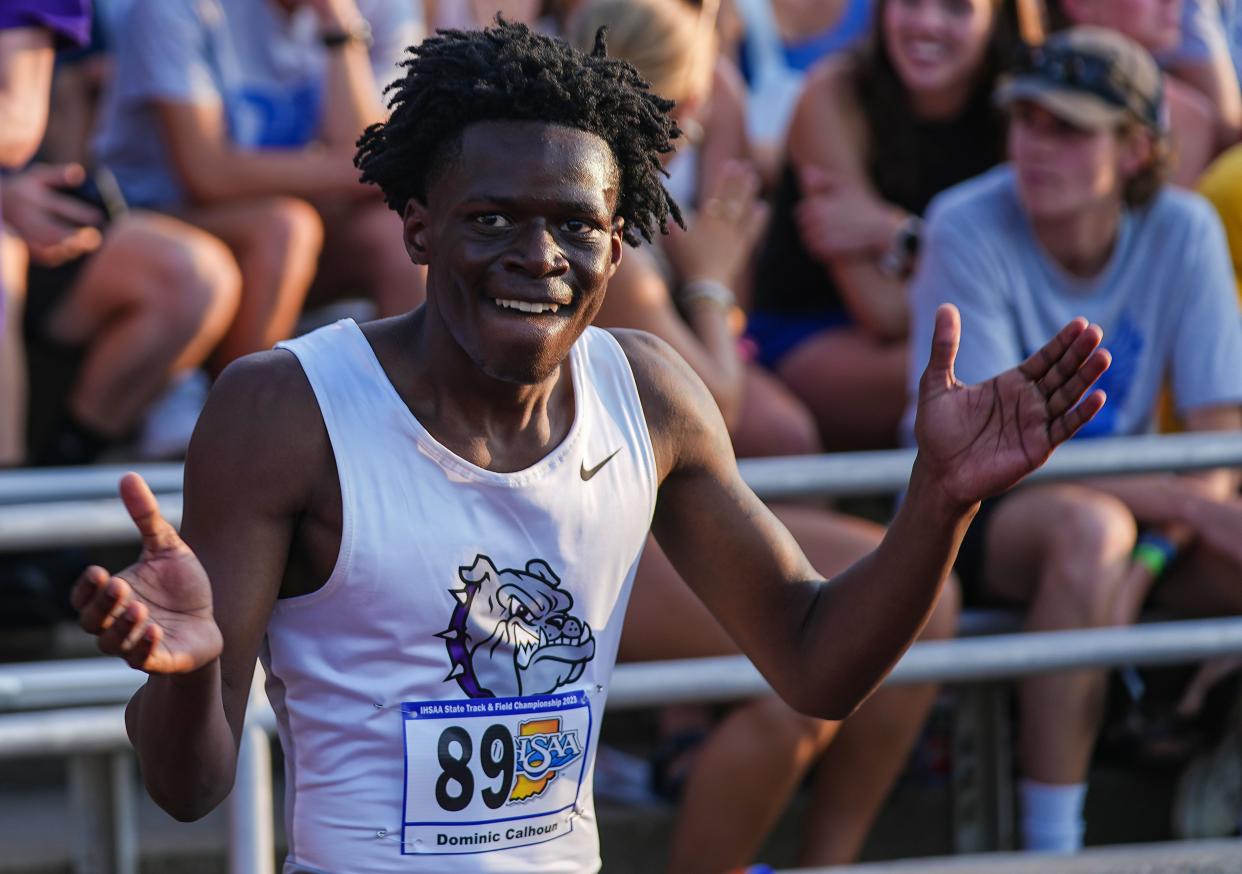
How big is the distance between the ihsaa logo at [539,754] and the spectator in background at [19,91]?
6.62 feet

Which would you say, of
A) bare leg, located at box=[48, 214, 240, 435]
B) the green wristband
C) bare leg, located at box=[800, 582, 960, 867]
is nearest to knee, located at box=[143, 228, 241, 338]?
bare leg, located at box=[48, 214, 240, 435]

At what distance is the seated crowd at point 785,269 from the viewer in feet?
12.5

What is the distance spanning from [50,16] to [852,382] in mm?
2110

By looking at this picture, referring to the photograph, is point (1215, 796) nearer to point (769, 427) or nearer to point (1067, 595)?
point (1067, 595)

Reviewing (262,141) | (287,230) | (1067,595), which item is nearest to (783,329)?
(1067,595)

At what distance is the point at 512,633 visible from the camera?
7.36ft

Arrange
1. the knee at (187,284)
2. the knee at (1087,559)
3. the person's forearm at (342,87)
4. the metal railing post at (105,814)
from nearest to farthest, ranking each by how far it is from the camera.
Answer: the metal railing post at (105,814) < the knee at (1087,559) < the knee at (187,284) < the person's forearm at (342,87)

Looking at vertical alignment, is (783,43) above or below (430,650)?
above

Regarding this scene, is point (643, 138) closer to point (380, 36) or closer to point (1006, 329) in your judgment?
point (1006, 329)

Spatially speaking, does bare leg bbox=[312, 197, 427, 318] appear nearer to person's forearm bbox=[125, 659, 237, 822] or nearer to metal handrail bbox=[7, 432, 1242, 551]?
metal handrail bbox=[7, 432, 1242, 551]

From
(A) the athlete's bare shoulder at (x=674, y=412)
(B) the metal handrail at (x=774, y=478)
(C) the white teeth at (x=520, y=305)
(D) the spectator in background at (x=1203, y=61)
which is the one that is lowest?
(B) the metal handrail at (x=774, y=478)

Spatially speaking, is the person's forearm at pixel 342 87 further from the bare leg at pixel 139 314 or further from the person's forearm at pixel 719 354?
the person's forearm at pixel 719 354

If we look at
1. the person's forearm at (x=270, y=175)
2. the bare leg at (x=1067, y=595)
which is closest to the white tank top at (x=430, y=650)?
the bare leg at (x=1067, y=595)

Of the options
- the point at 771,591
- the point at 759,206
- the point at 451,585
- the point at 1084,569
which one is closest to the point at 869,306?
the point at 759,206
